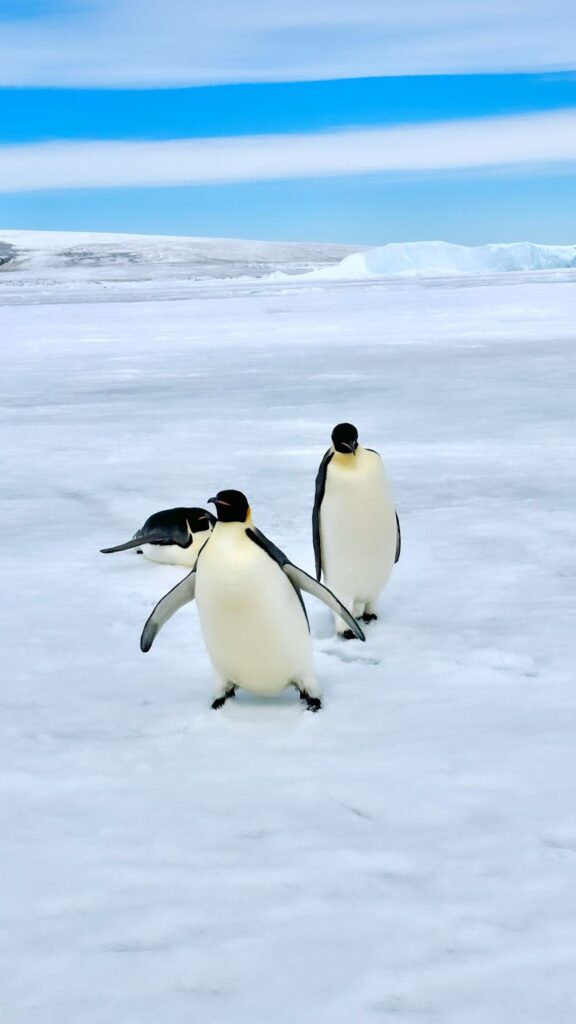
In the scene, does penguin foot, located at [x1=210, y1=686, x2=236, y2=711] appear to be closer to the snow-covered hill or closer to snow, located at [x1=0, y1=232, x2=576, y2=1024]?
snow, located at [x1=0, y1=232, x2=576, y2=1024]

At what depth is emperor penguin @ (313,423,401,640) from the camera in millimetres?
3629

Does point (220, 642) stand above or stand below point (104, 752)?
above

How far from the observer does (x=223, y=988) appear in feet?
5.66

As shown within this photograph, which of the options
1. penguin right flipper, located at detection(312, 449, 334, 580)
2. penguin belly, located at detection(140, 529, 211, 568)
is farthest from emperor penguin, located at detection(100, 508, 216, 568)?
penguin right flipper, located at detection(312, 449, 334, 580)

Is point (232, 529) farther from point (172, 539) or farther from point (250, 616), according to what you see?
point (172, 539)

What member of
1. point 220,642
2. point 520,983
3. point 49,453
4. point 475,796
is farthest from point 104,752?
point 49,453

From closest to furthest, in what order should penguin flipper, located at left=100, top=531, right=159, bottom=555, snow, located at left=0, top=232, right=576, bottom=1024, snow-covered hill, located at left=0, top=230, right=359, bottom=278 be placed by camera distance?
snow, located at left=0, top=232, right=576, bottom=1024 < penguin flipper, located at left=100, top=531, right=159, bottom=555 < snow-covered hill, located at left=0, top=230, right=359, bottom=278

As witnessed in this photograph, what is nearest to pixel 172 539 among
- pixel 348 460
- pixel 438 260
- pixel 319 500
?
pixel 319 500

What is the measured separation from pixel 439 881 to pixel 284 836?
1.09 ft

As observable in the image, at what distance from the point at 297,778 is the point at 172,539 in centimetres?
210

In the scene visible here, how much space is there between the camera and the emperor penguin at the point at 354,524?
3.63 meters

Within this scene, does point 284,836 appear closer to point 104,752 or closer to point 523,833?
point 523,833

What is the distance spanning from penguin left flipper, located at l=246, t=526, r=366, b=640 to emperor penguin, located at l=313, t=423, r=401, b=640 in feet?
2.23

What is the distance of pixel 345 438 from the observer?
140 inches
